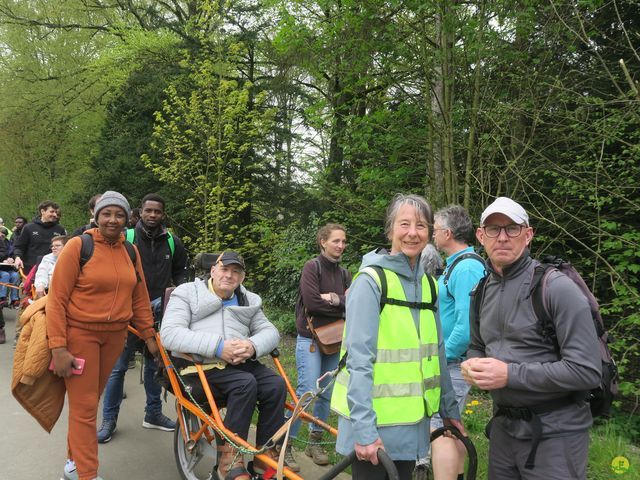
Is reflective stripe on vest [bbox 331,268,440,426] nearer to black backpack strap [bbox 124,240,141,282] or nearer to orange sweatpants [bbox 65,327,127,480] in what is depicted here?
orange sweatpants [bbox 65,327,127,480]

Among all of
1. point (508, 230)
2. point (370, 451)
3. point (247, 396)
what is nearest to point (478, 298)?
point (508, 230)

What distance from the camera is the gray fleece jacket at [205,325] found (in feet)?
11.9

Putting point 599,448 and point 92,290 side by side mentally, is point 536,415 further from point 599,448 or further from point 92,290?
point 92,290

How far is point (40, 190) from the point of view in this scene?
2183 cm

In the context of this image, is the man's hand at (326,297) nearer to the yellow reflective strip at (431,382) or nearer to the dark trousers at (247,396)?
the dark trousers at (247,396)

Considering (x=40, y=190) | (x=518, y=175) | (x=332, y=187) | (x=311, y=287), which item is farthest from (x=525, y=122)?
(x=40, y=190)

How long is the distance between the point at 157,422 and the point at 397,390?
3551mm

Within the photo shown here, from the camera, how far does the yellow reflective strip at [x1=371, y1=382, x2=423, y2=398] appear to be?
242cm

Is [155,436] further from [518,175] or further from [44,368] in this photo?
[518,175]

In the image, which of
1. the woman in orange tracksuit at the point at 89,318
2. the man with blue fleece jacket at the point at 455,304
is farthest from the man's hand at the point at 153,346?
the man with blue fleece jacket at the point at 455,304

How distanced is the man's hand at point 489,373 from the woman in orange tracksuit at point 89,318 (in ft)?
8.77

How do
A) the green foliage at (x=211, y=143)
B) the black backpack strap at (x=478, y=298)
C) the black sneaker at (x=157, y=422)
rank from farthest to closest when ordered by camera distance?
the green foliage at (x=211, y=143) < the black sneaker at (x=157, y=422) < the black backpack strap at (x=478, y=298)

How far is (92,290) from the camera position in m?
3.74

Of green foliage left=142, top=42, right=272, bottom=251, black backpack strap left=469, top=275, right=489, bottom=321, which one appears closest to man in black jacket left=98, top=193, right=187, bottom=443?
black backpack strap left=469, top=275, right=489, bottom=321
